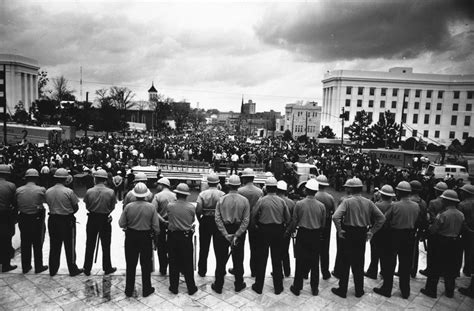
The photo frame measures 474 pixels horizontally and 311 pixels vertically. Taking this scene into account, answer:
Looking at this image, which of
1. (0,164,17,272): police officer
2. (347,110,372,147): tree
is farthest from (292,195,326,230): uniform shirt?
(347,110,372,147): tree

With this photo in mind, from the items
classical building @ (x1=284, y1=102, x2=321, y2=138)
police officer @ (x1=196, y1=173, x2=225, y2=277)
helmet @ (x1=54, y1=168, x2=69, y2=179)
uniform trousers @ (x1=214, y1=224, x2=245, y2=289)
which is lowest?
uniform trousers @ (x1=214, y1=224, x2=245, y2=289)

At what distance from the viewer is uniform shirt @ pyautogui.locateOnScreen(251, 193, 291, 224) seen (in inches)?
211

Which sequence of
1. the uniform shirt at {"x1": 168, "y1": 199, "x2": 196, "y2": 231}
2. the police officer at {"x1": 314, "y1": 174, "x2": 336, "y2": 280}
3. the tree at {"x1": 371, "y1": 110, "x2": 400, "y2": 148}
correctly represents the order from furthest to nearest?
the tree at {"x1": 371, "y1": 110, "x2": 400, "y2": 148} → the police officer at {"x1": 314, "y1": 174, "x2": 336, "y2": 280} → the uniform shirt at {"x1": 168, "y1": 199, "x2": 196, "y2": 231}

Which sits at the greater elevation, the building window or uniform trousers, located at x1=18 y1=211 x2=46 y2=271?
the building window

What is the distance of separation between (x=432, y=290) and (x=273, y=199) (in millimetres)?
3287

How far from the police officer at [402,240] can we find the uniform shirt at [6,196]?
271 inches

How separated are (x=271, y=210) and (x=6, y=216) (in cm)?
491

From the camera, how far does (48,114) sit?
50.0 metres

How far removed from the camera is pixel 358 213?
5.23m

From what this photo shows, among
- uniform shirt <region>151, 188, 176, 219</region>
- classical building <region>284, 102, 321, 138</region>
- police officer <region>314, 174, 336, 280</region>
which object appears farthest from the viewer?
classical building <region>284, 102, 321, 138</region>

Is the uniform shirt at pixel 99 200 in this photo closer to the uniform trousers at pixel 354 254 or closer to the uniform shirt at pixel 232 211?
the uniform shirt at pixel 232 211

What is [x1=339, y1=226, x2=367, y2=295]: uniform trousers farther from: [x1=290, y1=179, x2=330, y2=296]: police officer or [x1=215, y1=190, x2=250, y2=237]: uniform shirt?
[x1=215, y1=190, x2=250, y2=237]: uniform shirt

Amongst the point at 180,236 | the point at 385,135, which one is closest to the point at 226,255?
the point at 180,236

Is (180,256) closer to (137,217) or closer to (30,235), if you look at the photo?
(137,217)
